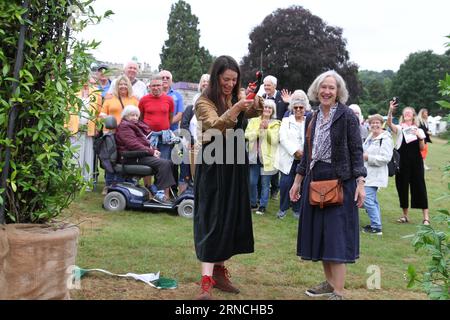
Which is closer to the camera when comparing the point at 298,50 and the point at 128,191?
the point at 128,191

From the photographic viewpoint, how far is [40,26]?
3660 millimetres

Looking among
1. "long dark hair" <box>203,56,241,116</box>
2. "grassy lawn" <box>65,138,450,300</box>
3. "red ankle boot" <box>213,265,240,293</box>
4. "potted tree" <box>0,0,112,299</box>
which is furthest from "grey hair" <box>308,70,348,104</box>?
"potted tree" <box>0,0,112,299</box>

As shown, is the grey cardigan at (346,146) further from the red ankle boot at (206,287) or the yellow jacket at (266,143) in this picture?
the yellow jacket at (266,143)

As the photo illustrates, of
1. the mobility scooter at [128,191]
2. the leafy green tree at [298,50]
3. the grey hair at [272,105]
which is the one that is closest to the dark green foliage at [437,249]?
the mobility scooter at [128,191]

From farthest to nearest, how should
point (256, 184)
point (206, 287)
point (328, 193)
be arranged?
point (256, 184)
point (328, 193)
point (206, 287)

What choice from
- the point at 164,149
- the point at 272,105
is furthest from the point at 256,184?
the point at 164,149

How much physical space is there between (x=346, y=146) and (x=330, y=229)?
0.80 meters

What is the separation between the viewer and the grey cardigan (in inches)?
181

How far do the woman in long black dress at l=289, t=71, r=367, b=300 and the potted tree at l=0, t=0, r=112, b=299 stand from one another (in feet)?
7.14

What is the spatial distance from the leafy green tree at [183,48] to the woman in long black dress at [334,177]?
57.1 meters

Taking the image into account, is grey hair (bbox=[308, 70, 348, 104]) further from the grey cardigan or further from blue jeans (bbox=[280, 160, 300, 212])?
blue jeans (bbox=[280, 160, 300, 212])

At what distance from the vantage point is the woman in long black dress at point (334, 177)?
458 centimetres

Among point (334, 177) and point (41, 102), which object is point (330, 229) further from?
point (41, 102)

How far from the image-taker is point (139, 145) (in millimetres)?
8188
